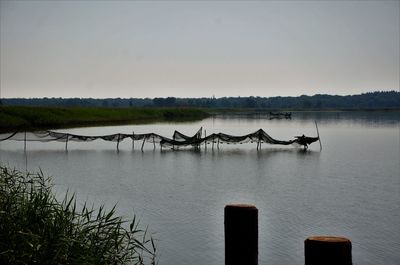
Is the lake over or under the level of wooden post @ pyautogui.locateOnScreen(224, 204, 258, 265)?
under

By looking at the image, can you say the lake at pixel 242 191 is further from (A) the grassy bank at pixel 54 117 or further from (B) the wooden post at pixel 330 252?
(A) the grassy bank at pixel 54 117

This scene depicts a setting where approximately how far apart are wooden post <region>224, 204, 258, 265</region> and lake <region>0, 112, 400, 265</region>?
222 inches

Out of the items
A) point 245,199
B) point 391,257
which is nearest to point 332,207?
point 245,199

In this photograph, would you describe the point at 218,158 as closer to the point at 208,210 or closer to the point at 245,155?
the point at 245,155

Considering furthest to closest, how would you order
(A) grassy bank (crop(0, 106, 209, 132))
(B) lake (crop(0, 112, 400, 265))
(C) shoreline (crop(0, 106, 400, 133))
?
(A) grassy bank (crop(0, 106, 209, 132)), (C) shoreline (crop(0, 106, 400, 133)), (B) lake (crop(0, 112, 400, 265))

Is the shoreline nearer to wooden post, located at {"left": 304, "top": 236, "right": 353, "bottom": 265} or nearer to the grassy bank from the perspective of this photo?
the grassy bank

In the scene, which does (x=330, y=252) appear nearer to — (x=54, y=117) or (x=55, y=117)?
(x=54, y=117)

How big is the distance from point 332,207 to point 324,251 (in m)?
13.5

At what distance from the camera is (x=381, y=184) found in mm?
22062

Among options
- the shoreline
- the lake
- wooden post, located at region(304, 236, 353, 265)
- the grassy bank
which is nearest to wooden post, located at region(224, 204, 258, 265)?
wooden post, located at region(304, 236, 353, 265)

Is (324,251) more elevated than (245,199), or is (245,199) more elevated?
(324,251)

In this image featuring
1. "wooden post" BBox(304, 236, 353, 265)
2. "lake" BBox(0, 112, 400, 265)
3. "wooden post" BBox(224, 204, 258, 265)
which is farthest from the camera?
"lake" BBox(0, 112, 400, 265)

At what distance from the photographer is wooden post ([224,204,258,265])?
553 cm

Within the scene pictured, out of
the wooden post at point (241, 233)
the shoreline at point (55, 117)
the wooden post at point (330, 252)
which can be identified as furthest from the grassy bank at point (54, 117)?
the wooden post at point (330, 252)
